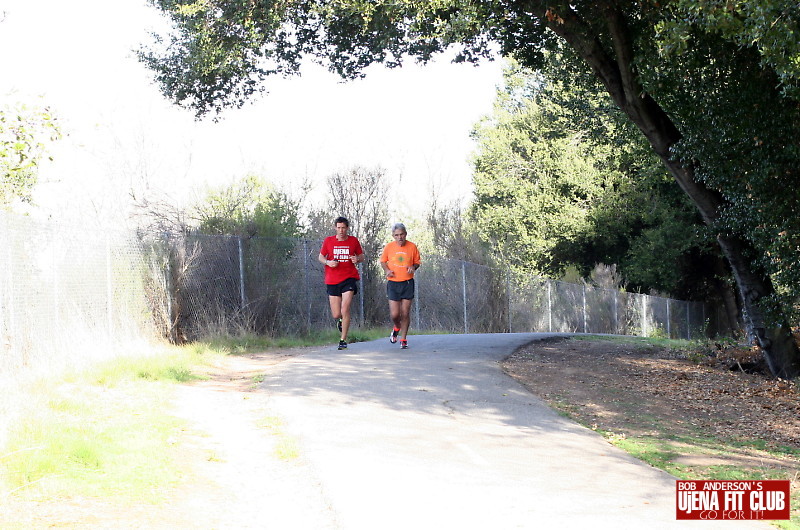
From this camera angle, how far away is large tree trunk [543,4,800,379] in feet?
39.1

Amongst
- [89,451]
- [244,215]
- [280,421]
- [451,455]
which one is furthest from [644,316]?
[89,451]

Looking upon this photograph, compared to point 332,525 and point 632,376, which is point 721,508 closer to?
point 332,525

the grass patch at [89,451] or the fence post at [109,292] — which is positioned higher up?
the fence post at [109,292]

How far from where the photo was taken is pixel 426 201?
3856 cm

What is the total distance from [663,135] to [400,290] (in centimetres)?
448

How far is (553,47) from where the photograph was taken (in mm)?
14602

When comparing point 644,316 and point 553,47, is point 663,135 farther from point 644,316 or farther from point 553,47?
point 644,316

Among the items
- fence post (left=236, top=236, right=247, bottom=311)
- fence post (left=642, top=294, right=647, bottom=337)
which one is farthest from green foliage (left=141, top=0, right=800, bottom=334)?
fence post (left=642, top=294, right=647, bottom=337)

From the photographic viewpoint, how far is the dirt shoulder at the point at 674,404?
7.34 metres

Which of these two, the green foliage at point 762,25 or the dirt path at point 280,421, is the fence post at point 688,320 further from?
the green foliage at point 762,25

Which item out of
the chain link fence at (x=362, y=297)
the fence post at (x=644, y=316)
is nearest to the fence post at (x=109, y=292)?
the chain link fence at (x=362, y=297)

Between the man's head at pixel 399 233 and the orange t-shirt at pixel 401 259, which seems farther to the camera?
the orange t-shirt at pixel 401 259

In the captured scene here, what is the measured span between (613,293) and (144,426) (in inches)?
928

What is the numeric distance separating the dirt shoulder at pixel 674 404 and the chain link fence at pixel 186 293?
5114mm
